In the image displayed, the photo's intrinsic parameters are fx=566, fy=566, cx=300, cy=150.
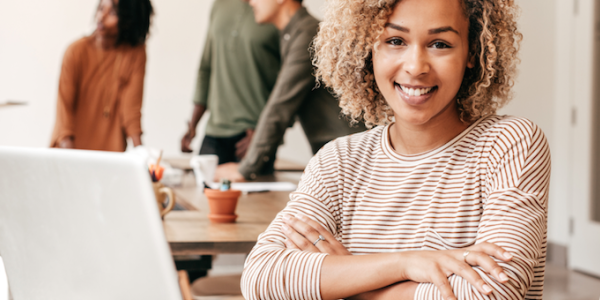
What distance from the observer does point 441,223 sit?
944mm

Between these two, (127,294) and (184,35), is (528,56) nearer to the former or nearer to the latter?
(184,35)

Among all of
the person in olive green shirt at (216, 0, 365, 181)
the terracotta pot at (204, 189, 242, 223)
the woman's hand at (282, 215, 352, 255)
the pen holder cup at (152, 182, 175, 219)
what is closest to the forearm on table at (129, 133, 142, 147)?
the person in olive green shirt at (216, 0, 365, 181)

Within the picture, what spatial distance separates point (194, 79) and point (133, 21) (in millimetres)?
555

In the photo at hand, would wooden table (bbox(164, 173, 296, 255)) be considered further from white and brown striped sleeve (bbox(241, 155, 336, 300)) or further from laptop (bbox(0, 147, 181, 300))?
laptop (bbox(0, 147, 181, 300))

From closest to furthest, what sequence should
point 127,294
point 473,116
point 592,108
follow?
point 127,294 < point 473,116 < point 592,108

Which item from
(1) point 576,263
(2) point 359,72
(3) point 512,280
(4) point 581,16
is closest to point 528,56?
(4) point 581,16

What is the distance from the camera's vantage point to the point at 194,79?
388cm

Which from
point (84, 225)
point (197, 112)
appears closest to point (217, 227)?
point (84, 225)

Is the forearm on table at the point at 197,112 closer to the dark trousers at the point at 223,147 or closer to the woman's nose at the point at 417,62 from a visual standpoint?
the dark trousers at the point at 223,147

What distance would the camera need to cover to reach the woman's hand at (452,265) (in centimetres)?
82

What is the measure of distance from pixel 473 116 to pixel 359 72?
24 cm

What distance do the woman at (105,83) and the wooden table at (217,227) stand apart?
1.67 metres

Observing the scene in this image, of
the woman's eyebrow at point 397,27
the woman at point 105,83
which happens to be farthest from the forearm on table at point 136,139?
the woman's eyebrow at point 397,27

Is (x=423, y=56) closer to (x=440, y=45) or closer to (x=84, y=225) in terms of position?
(x=440, y=45)
